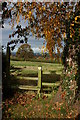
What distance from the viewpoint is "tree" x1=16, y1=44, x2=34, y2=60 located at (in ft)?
22.5

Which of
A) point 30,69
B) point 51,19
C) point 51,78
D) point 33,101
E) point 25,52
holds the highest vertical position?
point 51,19

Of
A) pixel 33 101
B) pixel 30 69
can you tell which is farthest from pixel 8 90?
pixel 33 101

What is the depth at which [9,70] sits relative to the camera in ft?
22.6

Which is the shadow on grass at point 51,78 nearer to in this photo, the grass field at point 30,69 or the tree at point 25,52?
the grass field at point 30,69

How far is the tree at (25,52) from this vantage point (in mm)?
6846

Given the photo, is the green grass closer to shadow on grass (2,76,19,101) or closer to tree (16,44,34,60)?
tree (16,44,34,60)

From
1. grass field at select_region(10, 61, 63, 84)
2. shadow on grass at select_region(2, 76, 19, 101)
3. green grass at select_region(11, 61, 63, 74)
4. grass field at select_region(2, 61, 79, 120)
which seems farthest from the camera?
grass field at select_region(10, 61, 63, 84)

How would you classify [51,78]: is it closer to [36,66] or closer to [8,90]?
[36,66]

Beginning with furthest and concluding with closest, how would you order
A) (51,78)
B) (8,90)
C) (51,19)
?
(51,78)
(8,90)
(51,19)

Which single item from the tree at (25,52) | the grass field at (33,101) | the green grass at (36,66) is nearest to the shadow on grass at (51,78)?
the grass field at (33,101)

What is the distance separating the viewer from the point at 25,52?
23.5ft

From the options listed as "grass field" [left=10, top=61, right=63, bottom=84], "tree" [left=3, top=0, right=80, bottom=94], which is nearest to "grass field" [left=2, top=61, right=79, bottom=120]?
"grass field" [left=10, top=61, right=63, bottom=84]

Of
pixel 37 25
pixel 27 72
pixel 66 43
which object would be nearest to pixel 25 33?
pixel 37 25

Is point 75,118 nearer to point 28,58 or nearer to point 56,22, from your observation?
point 56,22
